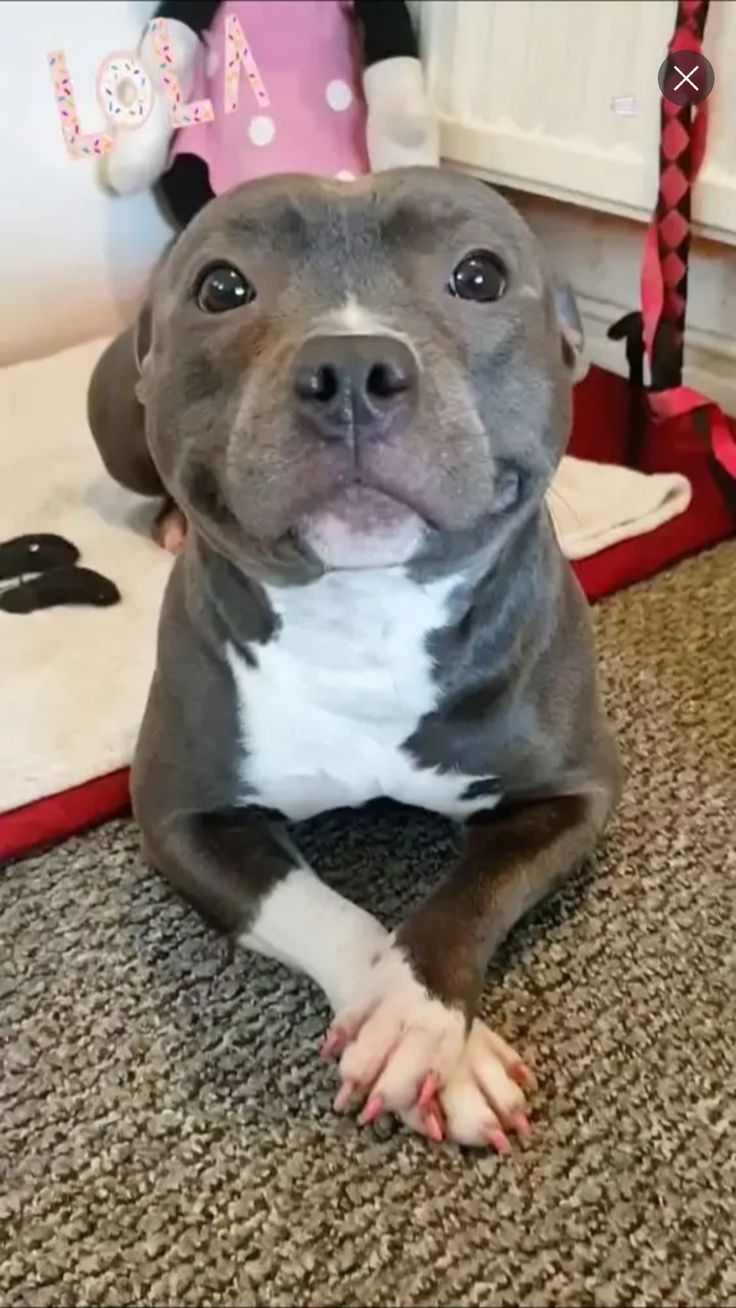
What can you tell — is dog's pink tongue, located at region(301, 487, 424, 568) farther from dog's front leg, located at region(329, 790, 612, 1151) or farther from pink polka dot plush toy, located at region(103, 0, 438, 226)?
pink polka dot plush toy, located at region(103, 0, 438, 226)

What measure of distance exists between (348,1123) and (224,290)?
0.58 metres

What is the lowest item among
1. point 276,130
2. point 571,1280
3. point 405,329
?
point 571,1280

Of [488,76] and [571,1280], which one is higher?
[488,76]

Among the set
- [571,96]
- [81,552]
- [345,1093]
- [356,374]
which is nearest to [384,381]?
[356,374]

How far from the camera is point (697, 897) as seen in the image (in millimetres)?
1283

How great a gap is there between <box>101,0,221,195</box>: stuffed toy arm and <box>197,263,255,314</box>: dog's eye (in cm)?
131

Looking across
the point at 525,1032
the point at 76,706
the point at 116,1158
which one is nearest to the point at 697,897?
the point at 525,1032

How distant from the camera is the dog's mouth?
A: 0.99 m

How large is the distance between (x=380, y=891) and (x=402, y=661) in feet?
0.78

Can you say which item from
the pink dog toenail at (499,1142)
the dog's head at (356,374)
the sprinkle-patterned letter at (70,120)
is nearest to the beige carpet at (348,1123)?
the pink dog toenail at (499,1142)

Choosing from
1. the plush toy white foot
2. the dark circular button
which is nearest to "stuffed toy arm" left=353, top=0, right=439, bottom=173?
the plush toy white foot

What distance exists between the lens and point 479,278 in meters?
1.11

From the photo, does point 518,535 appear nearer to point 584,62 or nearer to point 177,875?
point 177,875

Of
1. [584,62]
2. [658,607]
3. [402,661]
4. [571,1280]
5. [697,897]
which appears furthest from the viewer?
[584,62]
